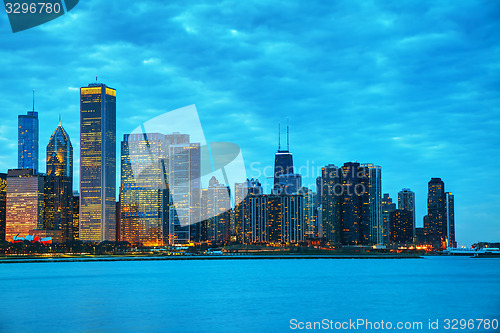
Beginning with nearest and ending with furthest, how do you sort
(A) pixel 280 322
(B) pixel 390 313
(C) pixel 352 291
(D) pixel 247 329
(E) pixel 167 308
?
1. (D) pixel 247 329
2. (A) pixel 280 322
3. (B) pixel 390 313
4. (E) pixel 167 308
5. (C) pixel 352 291

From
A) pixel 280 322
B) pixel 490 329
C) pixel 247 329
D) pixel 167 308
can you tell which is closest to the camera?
pixel 490 329

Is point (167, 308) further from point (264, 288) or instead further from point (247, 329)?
point (264, 288)

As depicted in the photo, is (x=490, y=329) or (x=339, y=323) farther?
(x=339, y=323)

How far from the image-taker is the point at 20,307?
67.2m

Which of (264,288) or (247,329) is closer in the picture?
(247,329)

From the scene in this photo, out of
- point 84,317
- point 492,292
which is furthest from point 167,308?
point 492,292

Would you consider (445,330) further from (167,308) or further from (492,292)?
(492,292)

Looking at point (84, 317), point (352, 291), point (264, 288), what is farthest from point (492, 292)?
point (84, 317)

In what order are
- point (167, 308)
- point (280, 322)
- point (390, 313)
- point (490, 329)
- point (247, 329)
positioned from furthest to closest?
point (167, 308), point (390, 313), point (280, 322), point (247, 329), point (490, 329)

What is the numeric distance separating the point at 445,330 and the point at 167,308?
29.3 meters

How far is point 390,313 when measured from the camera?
61.2 metres

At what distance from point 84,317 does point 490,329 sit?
35.5m

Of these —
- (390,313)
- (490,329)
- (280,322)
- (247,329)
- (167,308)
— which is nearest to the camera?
(490,329)

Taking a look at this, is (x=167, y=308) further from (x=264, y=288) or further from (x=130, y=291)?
(x=264, y=288)
